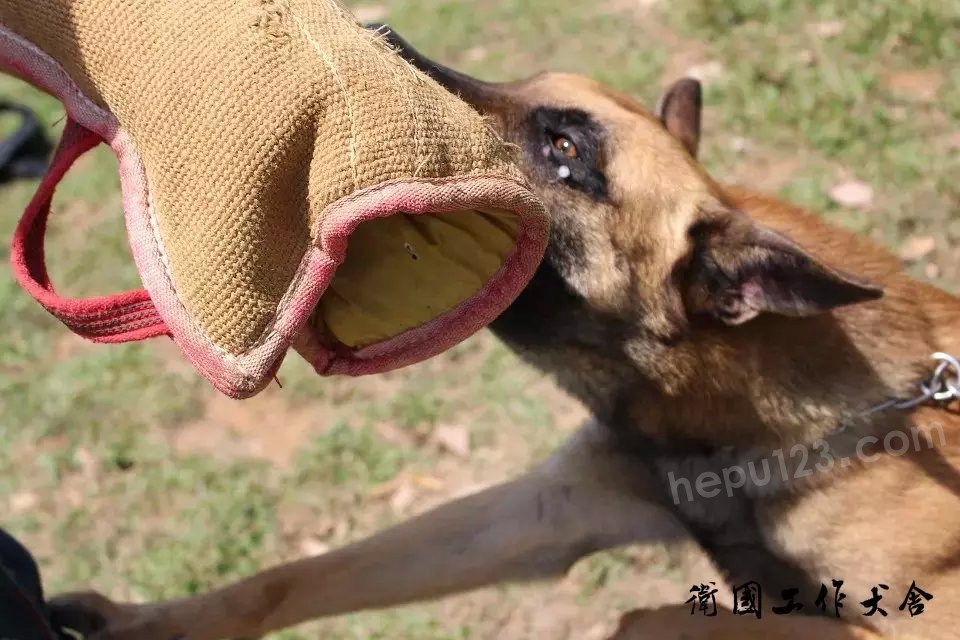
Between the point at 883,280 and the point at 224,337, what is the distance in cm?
179

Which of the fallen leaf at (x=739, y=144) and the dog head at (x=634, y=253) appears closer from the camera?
the dog head at (x=634, y=253)

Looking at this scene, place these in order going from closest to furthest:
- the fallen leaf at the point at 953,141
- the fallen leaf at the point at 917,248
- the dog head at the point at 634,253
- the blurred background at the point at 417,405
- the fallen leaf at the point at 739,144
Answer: the dog head at the point at 634,253
the blurred background at the point at 417,405
the fallen leaf at the point at 917,248
the fallen leaf at the point at 953,141
the fallen leaf at the point at 739,144

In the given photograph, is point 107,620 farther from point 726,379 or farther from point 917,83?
point 917,83

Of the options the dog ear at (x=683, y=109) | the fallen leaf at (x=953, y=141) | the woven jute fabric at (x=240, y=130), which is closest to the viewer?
the woven jute fabric at (x=240, y=130)

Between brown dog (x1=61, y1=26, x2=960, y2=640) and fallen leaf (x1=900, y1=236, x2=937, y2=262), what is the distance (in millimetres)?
1216

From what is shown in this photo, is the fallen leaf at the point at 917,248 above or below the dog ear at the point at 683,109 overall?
below

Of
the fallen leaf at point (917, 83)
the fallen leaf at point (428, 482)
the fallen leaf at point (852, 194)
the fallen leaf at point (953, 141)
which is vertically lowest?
the fallen leaf at point (428, 482)

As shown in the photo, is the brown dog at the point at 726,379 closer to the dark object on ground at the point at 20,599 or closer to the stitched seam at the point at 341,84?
the dark object on ground at the point at 20,599

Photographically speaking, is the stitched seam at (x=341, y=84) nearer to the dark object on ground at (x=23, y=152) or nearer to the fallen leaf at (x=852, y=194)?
the fallen leaf at (x=852, y=194)

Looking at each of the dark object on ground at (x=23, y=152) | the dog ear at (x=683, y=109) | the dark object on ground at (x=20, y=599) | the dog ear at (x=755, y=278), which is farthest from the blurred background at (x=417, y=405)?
the dog ear at (x=683, y=109)

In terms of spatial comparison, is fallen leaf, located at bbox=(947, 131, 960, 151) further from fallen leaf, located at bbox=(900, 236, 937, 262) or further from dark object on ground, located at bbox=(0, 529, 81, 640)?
dark object on ground, located at bbox=(0, 529, 81, 640)

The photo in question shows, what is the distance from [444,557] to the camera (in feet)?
8.80

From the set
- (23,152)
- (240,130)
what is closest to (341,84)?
(240,130)

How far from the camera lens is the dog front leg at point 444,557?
102 inches
